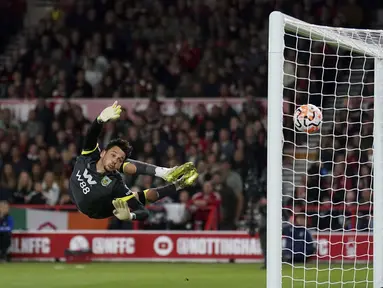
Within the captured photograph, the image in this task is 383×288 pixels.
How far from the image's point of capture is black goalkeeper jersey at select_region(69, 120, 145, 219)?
1087 cm

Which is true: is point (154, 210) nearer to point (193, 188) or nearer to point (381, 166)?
point (193, 188)

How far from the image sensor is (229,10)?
72.9 feet

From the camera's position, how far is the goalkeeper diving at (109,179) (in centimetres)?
1087

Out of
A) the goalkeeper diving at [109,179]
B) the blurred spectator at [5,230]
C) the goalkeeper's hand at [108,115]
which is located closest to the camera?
the goalkeeper's hand at [108,115]

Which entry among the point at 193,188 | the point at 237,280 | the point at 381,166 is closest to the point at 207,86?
the point at 193,188

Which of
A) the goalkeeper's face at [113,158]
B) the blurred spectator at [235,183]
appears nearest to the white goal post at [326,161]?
the blurred spectator at [235,183]

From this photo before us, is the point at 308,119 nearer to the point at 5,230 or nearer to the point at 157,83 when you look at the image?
the point at 5,230

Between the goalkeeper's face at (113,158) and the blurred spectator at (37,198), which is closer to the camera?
the goalkeeper's face at (113,158)

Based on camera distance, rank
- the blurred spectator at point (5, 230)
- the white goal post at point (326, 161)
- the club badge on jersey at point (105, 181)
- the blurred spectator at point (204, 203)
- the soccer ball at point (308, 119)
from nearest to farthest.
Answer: the white goal post at point (326, 161), the soccer ball at point (308, 119), the club badge on jersey at point (105, 181), the blurred spectator at point (5, 230), the blurred spectator at point (204, 203)

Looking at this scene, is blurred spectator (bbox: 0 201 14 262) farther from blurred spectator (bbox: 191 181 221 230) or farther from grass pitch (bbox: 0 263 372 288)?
blurred spectator (bbox: 191 181 221 230)

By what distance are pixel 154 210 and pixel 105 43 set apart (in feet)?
17.9

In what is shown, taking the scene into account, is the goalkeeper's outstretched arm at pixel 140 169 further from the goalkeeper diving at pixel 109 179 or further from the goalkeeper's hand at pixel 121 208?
the goalkeeper's hand at pixel 121 208

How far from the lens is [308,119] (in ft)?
33.8

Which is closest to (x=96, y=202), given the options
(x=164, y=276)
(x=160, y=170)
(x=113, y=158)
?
(x=113, y=158)
